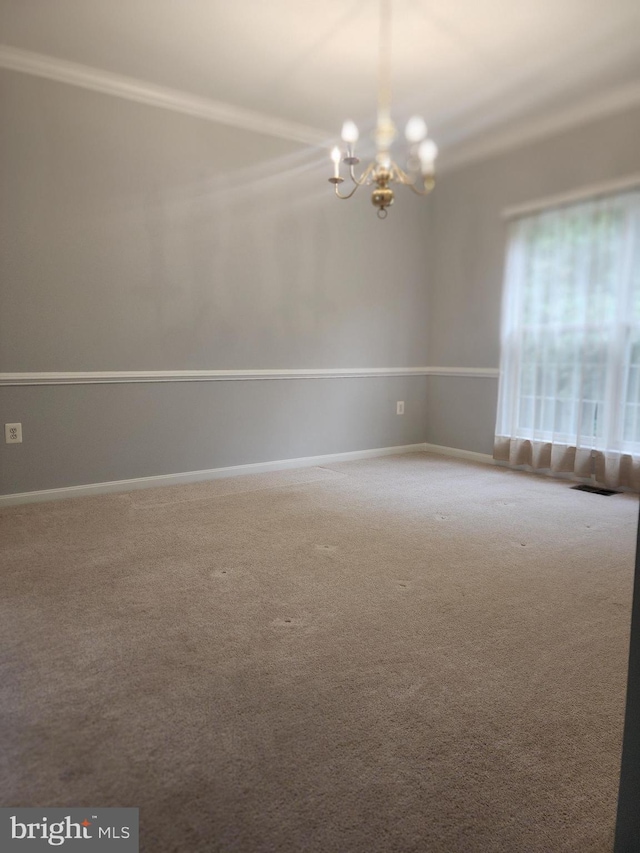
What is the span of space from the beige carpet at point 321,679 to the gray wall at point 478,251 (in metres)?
1.92

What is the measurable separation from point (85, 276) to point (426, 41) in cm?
221

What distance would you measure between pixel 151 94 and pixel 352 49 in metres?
1.25

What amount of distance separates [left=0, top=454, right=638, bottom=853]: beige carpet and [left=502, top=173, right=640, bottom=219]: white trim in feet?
6.94

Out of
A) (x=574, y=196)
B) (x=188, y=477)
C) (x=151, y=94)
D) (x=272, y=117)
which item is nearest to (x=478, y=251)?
(x=574, y=196)

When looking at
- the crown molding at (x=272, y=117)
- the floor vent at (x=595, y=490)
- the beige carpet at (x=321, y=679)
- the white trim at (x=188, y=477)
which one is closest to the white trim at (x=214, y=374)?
the white trim at (x=188, y=477)

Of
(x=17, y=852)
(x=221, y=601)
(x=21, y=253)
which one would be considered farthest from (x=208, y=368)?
(x=17, y=852)

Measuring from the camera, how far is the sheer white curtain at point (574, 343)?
3.43 metres

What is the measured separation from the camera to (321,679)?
4.84 feet

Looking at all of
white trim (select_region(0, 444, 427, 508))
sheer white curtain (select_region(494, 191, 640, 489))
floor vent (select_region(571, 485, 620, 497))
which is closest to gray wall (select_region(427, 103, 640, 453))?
sheer white curtain (select_region(494, 191, 640, 489))

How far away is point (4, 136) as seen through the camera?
117 inches

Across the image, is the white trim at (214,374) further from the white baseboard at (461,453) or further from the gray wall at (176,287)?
the white baseboard at (461,453)

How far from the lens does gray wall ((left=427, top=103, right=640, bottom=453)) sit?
145 inches

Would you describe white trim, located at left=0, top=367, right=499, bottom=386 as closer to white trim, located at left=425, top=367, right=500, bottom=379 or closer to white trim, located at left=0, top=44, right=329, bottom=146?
white trim, located at left=425, top=367, right=500, bottom=379

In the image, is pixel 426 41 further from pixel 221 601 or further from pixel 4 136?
pixel 221 601
